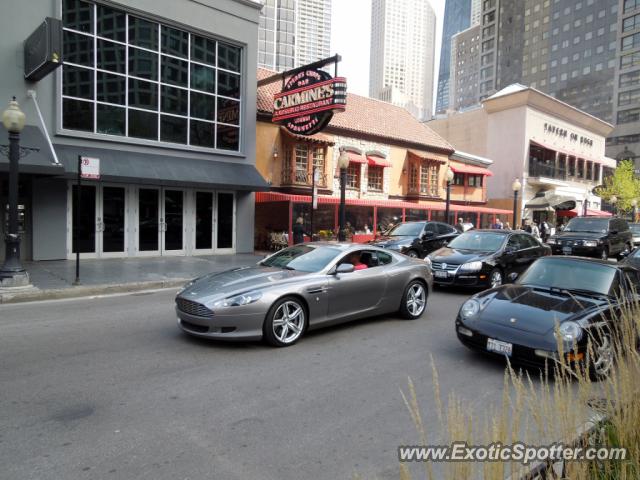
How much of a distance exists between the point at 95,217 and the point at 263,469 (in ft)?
46.9

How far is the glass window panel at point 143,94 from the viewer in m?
15.9

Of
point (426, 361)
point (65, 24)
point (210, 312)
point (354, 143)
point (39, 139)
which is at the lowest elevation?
point (426, 361)

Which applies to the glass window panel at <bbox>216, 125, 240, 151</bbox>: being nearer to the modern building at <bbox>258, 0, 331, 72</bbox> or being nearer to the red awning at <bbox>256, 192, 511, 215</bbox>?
the red awning at <bbox>256, 192, 511, 215</bbox>

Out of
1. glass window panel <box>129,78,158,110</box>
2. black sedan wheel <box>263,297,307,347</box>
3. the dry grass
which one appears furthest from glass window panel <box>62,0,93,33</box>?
the dry grass

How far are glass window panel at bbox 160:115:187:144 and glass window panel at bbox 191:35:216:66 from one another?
102 inches

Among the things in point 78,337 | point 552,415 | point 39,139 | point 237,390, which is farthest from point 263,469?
point 39,139

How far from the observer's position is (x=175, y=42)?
664 inches

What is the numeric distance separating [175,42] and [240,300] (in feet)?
47.6

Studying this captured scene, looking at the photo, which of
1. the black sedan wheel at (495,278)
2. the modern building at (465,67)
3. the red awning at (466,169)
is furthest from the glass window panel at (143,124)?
the modern building at (465,67)

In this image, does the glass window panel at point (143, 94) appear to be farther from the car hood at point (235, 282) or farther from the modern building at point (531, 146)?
the modern building at point (531, 146)

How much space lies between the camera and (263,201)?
20391mm

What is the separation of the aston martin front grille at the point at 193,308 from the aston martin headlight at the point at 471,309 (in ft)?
10.8

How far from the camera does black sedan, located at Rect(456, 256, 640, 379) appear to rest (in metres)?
4.89

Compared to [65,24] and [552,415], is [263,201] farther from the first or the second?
[552,415]
